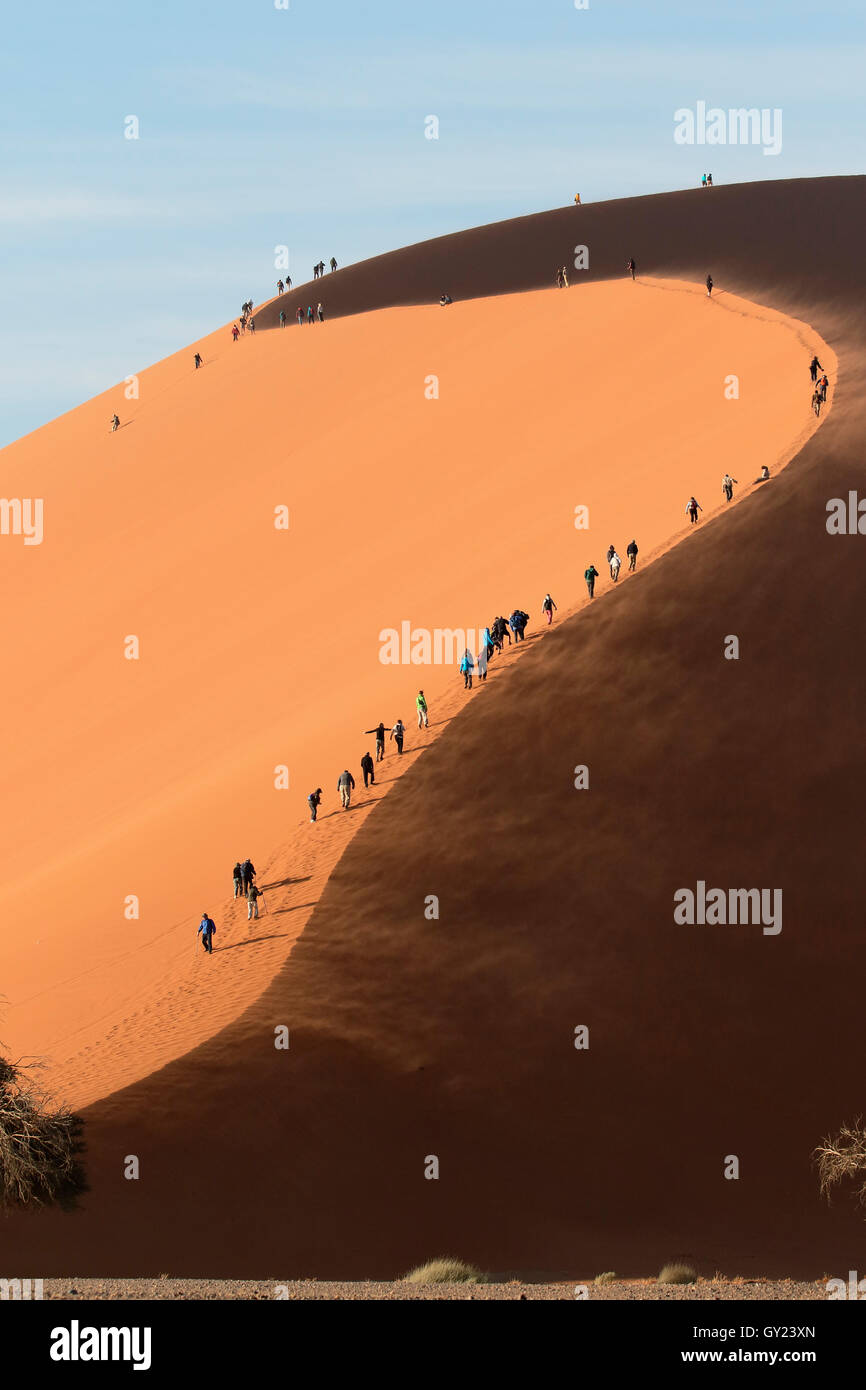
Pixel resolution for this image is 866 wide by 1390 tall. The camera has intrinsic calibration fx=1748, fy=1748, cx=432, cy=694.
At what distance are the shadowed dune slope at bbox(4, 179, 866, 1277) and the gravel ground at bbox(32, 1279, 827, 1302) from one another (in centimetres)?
231

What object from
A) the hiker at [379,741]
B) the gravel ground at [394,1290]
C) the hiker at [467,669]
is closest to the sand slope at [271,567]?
the hiker at [379,741]

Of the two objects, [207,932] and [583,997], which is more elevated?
[207,932]

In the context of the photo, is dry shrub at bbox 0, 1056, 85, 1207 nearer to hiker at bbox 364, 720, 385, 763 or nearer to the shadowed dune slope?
the shadowed dune slope

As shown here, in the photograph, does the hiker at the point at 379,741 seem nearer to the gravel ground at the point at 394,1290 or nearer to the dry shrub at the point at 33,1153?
the dry shrub at the point at 33,1153

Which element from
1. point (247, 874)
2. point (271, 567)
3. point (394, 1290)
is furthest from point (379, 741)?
point (271, 567)

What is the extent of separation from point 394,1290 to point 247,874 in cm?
1056

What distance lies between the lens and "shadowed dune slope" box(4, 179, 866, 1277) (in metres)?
21.4

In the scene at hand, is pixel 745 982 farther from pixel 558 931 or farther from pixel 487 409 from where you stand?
pixel 487 409

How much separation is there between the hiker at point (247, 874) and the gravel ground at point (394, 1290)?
9011 millimetres

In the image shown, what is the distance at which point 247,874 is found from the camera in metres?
27.1

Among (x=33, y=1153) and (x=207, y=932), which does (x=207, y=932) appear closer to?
(x=207, y=932)

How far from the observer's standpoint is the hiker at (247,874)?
88.5 ft

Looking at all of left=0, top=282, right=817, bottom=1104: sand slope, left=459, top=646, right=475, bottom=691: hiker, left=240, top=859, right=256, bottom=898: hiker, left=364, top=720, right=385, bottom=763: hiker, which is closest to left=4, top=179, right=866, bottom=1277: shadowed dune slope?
left=459, top=646, right=475, bottom=691: hiker

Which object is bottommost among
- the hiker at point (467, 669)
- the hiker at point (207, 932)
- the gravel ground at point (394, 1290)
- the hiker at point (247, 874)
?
the gravel ground at point (394, 1290)
